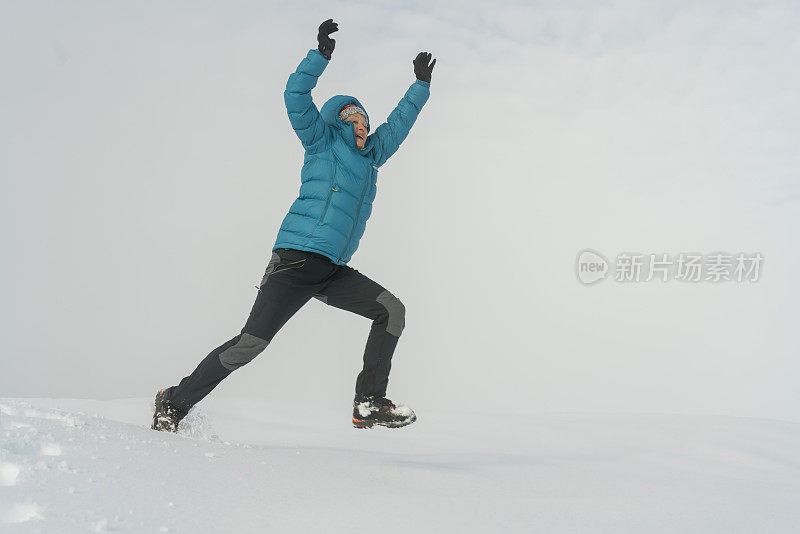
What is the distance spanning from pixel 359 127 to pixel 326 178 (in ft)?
1.39

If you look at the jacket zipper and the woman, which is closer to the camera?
the woman

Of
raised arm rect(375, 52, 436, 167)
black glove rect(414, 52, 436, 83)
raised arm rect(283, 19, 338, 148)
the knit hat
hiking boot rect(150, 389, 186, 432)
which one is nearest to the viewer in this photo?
raised arm rect(283, 19, 338, 148)

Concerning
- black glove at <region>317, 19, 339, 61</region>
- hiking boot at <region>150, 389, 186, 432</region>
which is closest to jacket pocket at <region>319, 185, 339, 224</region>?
black glove at <region>317, 19, 339, 61</region>

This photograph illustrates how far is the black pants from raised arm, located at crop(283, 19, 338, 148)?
739mm

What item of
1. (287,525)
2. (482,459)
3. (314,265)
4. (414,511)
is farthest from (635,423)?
(287,525)

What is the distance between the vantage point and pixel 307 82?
3375 millimetres

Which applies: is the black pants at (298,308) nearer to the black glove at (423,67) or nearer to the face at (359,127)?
the face at (359,127)

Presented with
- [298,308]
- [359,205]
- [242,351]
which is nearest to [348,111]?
[359,205]

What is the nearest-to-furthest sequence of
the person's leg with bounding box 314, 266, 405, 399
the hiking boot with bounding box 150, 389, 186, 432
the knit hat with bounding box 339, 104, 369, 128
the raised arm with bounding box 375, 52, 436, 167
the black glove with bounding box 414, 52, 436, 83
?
the hiking boot with bounding box 150, 389, 186, 432 < the person's leg with bounding box 314, 266, 405, 399 < the knit hat with bounding box 339, 104, 369, 128 < the raised arm with bounding box 375, 52, 436, 167 < the black glove with bounding box 414, 52, 436, 83

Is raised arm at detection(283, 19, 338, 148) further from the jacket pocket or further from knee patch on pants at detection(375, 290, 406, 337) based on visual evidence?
knee patch on pants at detection(375, 290, 406, 337)

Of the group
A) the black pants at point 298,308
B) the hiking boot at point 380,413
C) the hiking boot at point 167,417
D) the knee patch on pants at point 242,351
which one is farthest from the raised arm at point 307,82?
the hiking boot at point 167,417

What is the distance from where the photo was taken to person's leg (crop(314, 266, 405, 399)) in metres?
3.64

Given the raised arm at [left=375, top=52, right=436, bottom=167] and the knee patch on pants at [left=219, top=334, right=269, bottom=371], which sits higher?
the raised arm at [left=375, top=52, right=436, bottom=167]

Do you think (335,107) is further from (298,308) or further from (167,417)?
(167,417)
